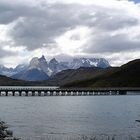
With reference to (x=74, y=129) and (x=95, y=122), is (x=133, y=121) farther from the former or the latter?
(x=74, y=129)

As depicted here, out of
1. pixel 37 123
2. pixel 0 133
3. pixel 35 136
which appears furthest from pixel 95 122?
pixel 0 133

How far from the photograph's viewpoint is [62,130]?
7962 cm

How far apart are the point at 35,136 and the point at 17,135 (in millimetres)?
3798

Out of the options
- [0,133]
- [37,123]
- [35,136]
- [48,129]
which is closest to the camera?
[0,133]

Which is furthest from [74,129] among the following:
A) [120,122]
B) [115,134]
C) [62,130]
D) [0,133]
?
[0,133]

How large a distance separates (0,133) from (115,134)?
93.2 ft

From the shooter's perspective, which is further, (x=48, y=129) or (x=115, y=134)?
(x=48, y=129)

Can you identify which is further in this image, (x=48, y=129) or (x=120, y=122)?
(x=120, y=122)

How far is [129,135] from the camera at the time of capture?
72.1 meters

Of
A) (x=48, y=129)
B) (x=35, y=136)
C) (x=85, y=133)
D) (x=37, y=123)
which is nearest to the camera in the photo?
(x=35, y=136)

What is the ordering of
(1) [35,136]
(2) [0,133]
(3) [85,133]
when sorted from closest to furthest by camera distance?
(2) [0,133]
(1) [35,136]
(3) [85,133]

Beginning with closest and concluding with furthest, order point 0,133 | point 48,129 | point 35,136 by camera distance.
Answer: point 0,133, point 35,136, point 48,129

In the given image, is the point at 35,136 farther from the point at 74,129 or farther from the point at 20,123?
the point at 20,123

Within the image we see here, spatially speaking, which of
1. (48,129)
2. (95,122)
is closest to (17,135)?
(48,129)
